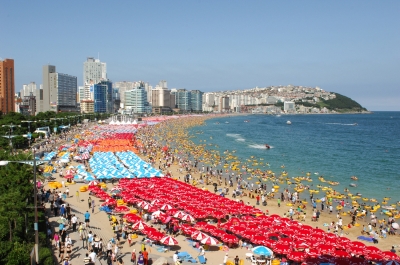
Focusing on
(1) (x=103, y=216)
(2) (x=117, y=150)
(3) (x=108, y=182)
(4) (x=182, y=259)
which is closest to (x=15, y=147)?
(2) (x=117, y=150)

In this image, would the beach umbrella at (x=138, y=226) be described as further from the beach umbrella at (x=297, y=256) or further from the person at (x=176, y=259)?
the beach umbrella at (x=297, y=256)

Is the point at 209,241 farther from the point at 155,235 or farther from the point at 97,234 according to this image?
the point at 97,234

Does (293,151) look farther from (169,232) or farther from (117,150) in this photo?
(169,232)

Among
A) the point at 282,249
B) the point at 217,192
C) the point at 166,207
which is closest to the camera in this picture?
the point at 282,249

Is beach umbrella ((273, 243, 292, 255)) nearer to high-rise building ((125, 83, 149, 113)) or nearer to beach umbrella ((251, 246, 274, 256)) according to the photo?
beach umbrella ((251, 246, 274, 256))

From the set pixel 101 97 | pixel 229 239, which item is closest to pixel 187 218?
pixel 229 239

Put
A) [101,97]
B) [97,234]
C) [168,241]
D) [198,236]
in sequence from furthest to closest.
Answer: [101,97] → [97,234] → [198,236] → [168,241]

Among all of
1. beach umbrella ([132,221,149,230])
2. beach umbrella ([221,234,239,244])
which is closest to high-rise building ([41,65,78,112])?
beach umbrella ([132,221,149,230])

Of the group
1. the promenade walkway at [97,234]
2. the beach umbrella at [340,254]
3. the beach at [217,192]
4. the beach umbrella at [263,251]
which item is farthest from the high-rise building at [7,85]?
the beach umbrella at [340,254]
